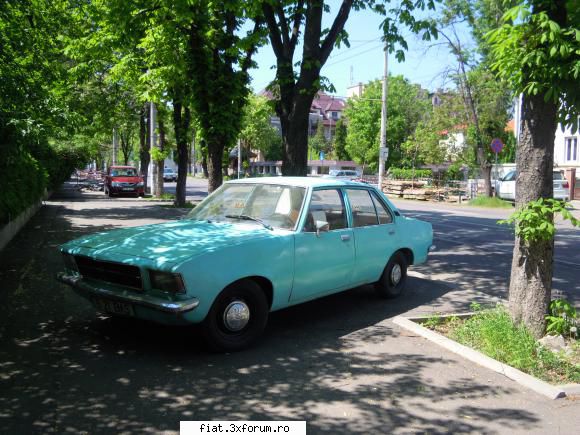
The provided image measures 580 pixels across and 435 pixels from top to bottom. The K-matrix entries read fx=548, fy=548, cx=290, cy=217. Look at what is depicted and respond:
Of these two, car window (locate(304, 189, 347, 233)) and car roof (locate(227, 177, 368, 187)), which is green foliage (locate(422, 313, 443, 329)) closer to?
car window (locate(304, 189, 347, 233))

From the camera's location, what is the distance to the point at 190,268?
4.59 metres

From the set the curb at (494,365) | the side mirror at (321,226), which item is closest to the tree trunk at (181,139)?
the side mirror at (321,226)

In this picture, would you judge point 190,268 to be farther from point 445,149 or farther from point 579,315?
point 445,149

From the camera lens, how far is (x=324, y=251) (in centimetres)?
589

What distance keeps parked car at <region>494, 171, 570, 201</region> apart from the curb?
77.3 ft

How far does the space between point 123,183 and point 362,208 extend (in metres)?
24.4

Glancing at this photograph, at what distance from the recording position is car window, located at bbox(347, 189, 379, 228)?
259 inches

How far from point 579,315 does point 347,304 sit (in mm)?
2739

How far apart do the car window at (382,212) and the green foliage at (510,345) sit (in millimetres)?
1718

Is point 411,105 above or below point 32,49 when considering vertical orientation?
above

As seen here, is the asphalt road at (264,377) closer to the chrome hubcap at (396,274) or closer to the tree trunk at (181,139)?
the chrome hubcap at (396,274)

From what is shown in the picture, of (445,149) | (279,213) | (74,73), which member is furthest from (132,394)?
(445,149)

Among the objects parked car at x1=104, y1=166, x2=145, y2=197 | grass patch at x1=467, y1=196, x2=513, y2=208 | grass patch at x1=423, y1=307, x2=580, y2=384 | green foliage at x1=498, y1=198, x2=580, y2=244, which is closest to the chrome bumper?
grass patch at x1=423, y1=307, x2=580, y2=384

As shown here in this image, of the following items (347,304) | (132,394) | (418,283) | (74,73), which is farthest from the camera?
(74,73)
